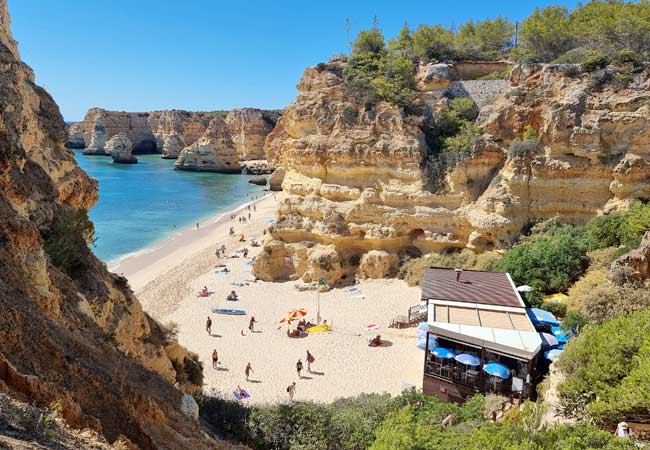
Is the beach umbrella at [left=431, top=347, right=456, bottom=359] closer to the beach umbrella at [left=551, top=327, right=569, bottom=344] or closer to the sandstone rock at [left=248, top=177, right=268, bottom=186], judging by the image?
the beach umbrella at [left=551, top=327, right=569, bottom=344]

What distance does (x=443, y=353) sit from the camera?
1270cm

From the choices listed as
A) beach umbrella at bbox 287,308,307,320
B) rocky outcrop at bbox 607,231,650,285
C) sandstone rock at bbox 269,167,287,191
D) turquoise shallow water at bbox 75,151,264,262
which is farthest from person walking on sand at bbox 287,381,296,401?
sandstone rock at bbox 269,167,287,191

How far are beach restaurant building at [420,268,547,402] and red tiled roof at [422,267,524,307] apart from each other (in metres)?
0.07

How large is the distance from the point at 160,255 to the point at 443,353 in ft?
86.1

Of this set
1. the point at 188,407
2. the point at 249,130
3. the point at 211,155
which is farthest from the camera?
the point at 249,130

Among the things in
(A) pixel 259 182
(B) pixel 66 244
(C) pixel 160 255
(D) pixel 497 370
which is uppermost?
(B) pixel 66 244

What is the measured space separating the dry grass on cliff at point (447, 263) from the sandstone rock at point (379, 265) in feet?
1.78

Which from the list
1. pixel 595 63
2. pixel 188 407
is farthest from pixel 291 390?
pixel 595 63

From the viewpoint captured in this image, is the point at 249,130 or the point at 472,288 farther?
the point at 249,130

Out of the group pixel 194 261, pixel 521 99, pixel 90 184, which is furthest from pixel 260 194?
pixel 90 184

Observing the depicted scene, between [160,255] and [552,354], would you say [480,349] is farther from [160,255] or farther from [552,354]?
[160,255]

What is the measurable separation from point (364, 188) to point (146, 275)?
50.4 feet

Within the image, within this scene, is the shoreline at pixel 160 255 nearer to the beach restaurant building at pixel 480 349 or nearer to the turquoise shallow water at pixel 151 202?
the turquoise shallow water at pixel 151 202

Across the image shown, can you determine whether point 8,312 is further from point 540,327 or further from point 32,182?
point 540,327
